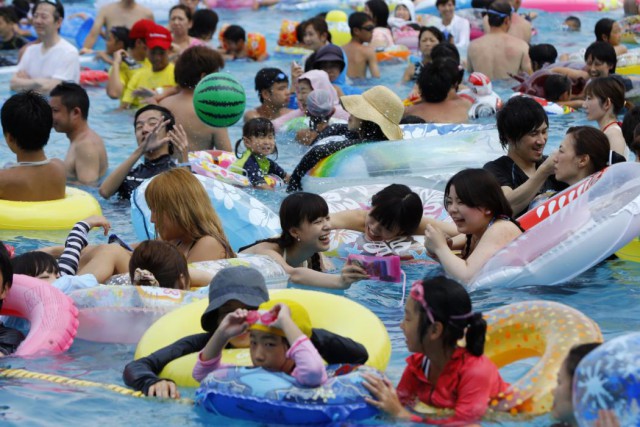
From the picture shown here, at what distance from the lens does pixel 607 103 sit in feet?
25.2

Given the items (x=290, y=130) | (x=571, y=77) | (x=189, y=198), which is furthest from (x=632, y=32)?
(x=189, y=198)

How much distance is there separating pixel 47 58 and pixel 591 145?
6.91 meters

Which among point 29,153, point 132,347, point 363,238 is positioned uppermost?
point 29,153

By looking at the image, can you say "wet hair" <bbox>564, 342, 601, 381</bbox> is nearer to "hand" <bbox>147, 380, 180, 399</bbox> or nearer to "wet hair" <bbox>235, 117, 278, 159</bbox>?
"hand" <bbox>147, 380, 180, 399</bbox>

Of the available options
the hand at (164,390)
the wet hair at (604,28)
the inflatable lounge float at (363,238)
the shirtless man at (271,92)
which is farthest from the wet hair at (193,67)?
the wet hair at (604,28)

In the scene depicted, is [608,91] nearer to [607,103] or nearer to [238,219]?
[607,103]

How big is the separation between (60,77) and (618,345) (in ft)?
29.2

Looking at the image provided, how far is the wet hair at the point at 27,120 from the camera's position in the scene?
23.8 ft

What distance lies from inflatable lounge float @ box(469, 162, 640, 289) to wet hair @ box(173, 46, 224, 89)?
12.8 feet

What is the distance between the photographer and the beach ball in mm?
3537

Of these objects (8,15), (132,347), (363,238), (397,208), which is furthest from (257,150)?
(8,15)

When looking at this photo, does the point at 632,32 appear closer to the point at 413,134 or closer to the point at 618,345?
the point at 413,134

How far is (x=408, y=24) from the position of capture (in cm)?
1596

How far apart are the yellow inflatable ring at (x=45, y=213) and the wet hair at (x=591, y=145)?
3.29 meters
